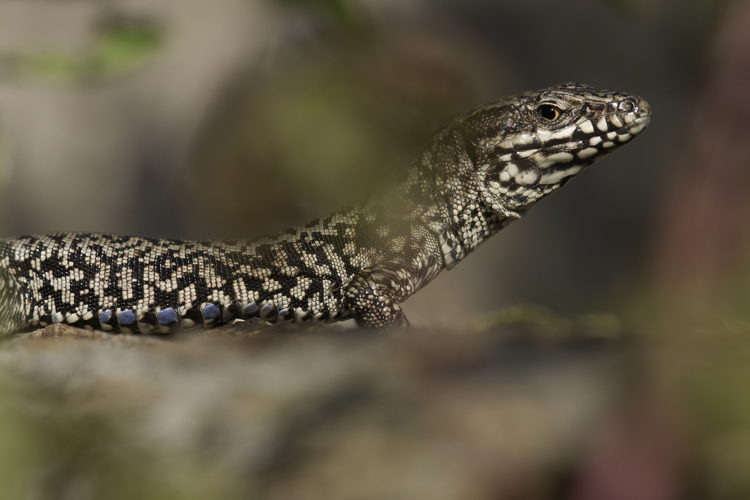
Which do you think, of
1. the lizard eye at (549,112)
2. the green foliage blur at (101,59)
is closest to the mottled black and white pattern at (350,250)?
the lizard eye at (549,112)

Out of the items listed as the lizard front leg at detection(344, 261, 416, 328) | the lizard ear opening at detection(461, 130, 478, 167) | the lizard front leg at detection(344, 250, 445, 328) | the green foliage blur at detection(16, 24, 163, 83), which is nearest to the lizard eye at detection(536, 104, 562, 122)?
the lizard ear opening at detection(461, 130, 478, 167)

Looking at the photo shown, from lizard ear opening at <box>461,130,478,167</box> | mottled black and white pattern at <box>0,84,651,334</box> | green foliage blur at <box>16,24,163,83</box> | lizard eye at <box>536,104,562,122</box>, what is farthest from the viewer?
lizard ear opening at <box>461,130,478,167</box>

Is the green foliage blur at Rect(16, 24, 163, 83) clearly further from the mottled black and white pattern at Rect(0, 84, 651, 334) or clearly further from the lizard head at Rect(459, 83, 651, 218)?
the lizard head at Rect(459, 83, 651, 218)

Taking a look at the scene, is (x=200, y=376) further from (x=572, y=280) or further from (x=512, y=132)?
(x=572, y=280)

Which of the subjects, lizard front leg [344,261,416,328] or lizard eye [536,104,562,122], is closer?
lizard front leg [344,261,416,328]

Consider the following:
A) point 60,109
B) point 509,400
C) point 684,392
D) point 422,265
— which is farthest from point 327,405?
point 60,109

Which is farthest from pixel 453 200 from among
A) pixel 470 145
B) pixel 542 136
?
pixel 542 136

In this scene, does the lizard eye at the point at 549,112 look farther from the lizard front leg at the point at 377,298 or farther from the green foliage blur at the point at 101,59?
the green foliage blur at the point at 101,59
